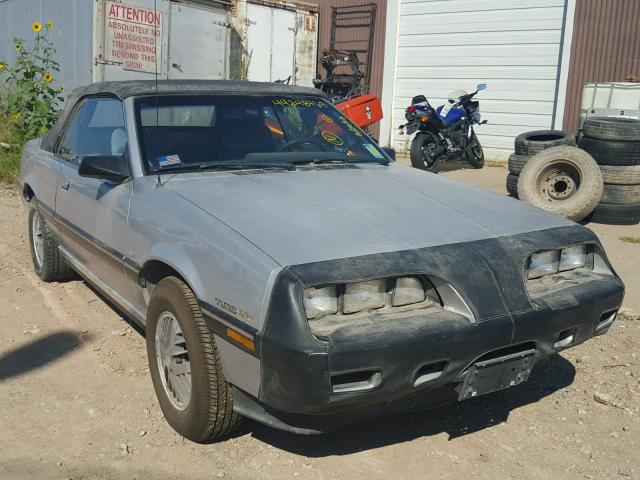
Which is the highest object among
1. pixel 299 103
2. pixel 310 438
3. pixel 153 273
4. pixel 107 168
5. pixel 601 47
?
pixel 601 47

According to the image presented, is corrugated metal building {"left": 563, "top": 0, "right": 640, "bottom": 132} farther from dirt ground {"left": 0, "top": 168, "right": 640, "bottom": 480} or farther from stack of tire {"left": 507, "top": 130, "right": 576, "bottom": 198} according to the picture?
dirt ground {"left": 0, "top": 168, "right": 640, "bottom": 480}

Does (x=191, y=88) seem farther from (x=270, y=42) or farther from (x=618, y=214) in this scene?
(x=270, y=42)

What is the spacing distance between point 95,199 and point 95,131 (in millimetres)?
773

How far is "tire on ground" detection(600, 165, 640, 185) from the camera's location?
290 inches

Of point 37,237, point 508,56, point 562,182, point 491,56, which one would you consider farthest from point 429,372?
point 491,56

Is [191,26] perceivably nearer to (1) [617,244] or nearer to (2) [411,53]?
(2) [411,53]

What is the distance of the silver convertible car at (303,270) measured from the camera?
97.3 inches

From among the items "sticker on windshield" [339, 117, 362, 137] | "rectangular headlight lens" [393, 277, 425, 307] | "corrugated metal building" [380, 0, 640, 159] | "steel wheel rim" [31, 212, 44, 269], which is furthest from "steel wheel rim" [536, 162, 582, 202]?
"rectangular headlight lens" [393, 277, 425, 307]

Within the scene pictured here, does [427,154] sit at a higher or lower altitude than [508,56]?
lower

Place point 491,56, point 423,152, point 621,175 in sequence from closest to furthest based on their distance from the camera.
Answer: point 621,175, point 423,152, point 491,56

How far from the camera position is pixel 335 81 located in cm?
1475

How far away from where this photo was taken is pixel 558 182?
7551 mm

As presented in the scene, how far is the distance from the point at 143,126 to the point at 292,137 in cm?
87

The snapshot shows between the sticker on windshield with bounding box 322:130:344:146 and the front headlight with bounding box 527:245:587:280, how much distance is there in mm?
1577
